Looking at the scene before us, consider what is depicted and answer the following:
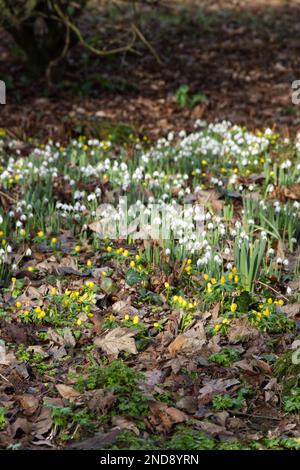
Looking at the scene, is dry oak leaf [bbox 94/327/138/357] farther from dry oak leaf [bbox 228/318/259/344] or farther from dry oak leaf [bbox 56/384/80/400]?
dry oak leaf [bbox 228/318/259/344]

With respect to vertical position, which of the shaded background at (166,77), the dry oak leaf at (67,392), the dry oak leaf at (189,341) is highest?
the shaded background at (166,77)

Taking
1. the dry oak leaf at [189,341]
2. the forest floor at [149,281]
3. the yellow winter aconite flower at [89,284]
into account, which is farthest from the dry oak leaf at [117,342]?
the yellow winter aconite flower at [89,284]

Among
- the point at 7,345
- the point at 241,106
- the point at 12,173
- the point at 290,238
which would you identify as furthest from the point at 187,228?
the point at 241,106

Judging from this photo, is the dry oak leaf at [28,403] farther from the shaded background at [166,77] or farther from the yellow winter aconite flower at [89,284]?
the shaded background at [166,77]

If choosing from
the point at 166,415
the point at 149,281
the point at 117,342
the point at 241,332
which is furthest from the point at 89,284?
the point at 166,415

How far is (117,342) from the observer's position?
12.5 feet

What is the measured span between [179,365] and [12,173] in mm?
3124

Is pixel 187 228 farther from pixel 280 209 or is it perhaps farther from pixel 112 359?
pixel 112 359

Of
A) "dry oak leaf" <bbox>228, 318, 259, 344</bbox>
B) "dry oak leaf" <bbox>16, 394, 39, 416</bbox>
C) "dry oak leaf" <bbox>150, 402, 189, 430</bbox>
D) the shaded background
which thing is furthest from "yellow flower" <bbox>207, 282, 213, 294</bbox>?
the shaded background

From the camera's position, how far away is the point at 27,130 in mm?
7586

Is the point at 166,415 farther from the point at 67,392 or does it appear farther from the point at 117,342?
the point at 117,342

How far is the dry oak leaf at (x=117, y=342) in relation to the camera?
3764 millimetres

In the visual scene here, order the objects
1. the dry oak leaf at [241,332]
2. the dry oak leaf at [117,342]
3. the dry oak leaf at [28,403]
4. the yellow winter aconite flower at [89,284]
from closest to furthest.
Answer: the dry oak leaf at [28,403] → the dry oak leaf at [117,342] → the dry oak leaf at [241,332] → the yellow winter aconite flower at [89,284]
